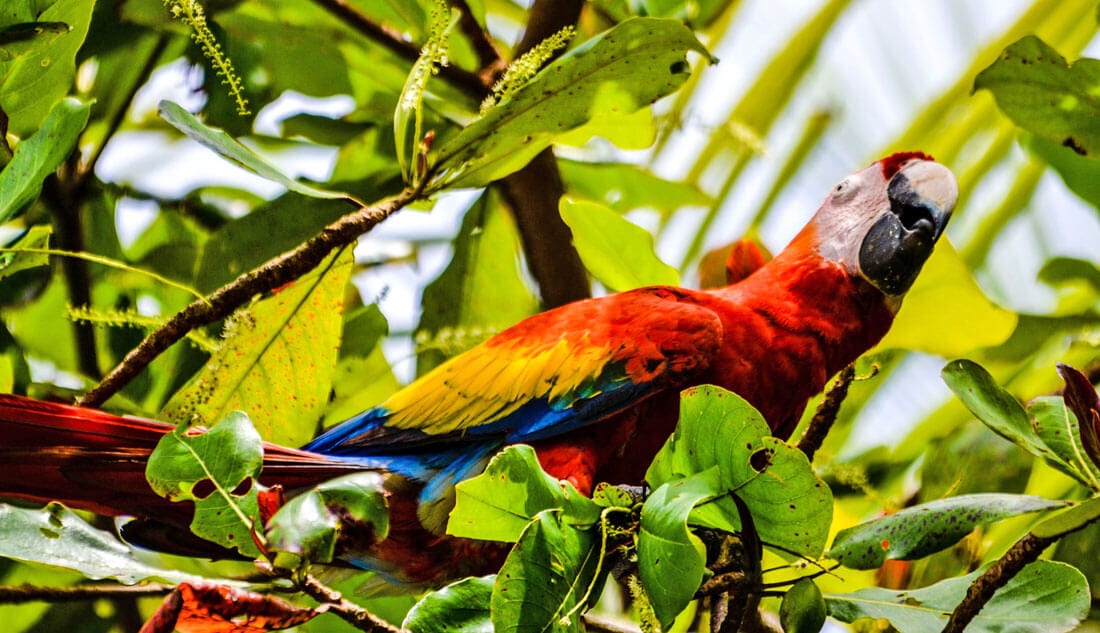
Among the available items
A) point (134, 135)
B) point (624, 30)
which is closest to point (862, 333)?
point (624, 30)

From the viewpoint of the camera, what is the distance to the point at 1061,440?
0.77 m

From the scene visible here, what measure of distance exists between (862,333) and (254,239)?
611 millimetres

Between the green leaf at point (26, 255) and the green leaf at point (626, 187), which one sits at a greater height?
the green leaf at point (26, 255)

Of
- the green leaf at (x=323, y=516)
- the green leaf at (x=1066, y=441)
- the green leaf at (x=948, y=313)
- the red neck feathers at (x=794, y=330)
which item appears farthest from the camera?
the green leaf at (x=948, y=313)

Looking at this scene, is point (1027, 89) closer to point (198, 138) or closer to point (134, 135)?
point (198, 138)

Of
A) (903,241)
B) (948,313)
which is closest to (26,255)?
(903,241)

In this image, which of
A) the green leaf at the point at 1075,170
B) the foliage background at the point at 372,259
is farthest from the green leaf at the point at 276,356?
the green leaf at the point at 1075,170

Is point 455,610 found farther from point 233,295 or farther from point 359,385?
point 359,385

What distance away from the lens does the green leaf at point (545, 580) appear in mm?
594

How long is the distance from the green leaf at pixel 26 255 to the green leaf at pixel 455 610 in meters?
0.41

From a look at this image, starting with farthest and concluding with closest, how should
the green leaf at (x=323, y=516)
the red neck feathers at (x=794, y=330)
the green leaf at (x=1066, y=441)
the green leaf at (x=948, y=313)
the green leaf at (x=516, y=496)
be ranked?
the green leaf at (x=948, y=313) → the red neck feathers at (x=794, y=330) → the green leaf at (x=1066, y=441) → the green leaf at (x=516, y=496) → the green leaf at (x=323, y=516)

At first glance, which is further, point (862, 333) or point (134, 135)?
point (134, 135)

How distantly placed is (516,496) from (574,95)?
351 mm

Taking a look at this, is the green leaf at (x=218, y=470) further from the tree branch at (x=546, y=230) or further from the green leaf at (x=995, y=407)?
the tree branch at (x=546, y=230)
